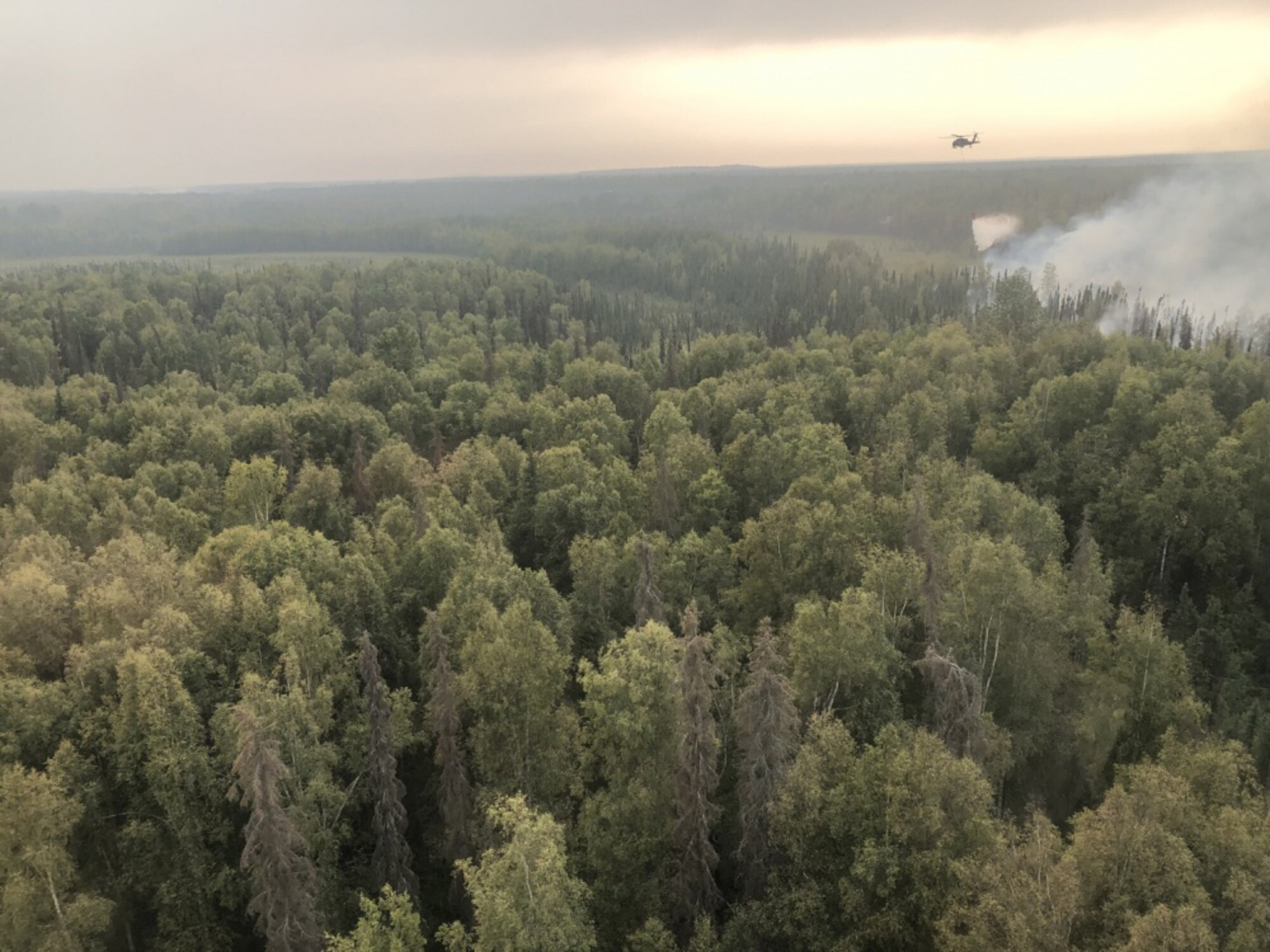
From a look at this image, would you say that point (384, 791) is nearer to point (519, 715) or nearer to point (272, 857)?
point (519, 715)

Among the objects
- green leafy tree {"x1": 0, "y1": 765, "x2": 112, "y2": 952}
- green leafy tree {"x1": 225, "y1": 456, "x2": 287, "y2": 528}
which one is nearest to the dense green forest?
green leafy tree {"x1": 0, "y1": 765, "x2": 112, "y2": 952}

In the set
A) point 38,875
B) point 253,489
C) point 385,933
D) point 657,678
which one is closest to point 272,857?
point 385,933

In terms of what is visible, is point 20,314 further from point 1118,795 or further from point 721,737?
point 1118,795

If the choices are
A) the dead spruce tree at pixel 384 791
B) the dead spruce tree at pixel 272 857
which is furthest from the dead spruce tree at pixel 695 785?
the dead spruce tree at pixel 272 857

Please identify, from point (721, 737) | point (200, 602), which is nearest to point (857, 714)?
point (721, 737)

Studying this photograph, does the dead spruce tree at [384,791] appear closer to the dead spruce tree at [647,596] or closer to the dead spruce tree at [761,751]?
Answer: the dead spruce tree at [647,596]

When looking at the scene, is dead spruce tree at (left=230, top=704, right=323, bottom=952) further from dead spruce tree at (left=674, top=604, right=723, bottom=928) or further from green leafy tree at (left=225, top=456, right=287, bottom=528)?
green leafy tree at (left=225, top=456, right=287, bottom=528)
